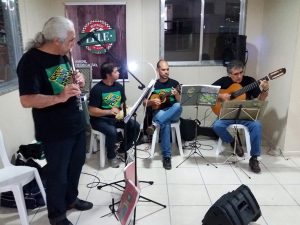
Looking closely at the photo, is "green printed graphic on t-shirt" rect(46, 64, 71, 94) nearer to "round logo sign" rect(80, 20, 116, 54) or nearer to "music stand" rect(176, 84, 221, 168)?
"music stand" rect(176, 84, 221, 168)

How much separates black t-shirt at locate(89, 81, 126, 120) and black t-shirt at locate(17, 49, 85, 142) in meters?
1.06

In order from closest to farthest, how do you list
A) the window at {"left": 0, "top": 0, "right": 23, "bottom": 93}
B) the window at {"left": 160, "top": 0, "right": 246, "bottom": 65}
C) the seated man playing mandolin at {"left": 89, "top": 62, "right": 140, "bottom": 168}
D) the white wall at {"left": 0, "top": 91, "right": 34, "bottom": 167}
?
1. the white wall at {"left": 0, "top": 91, "right": 34, "bottom": 167}
2. the window at {"left": 0, "top": 0, "right": 23, "bottom": 93}
3. the seated man playing mandolin at {"left": 89, "top": 62, "right": 140, "bottom": 168}
4. the window at {"left": 160, "top": 0, "right": 246, "bottom": 65}

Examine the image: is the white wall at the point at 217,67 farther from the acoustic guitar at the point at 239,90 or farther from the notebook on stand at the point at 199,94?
the notebook on stand at the point at 199,94

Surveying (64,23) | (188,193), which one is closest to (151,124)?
(188,193)

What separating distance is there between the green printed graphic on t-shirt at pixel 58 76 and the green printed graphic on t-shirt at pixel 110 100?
1.15 metres

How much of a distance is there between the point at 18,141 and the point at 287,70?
2903 mm

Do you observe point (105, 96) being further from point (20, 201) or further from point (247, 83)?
point (247, 83)

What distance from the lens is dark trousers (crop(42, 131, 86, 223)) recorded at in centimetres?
179

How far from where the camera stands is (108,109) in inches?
118

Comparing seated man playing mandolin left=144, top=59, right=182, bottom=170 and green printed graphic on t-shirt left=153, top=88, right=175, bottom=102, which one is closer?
seated man playing mandolin left=144, top=59, right=182, bottom=170

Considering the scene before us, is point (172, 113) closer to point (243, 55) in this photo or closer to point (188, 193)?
point (188, 193)

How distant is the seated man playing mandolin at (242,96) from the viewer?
289 cm

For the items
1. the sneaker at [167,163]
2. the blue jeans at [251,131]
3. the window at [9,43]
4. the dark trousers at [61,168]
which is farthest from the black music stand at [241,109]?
the window at [9,43]

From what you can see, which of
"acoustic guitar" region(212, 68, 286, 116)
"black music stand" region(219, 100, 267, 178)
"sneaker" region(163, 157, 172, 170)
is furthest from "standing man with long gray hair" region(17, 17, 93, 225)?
"acoustic guitar" region(212, 68, 286, 116)
